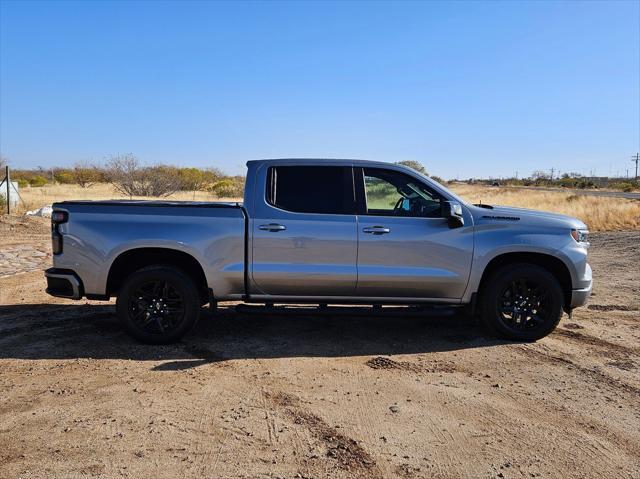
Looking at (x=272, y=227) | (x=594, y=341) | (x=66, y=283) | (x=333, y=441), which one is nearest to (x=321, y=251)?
(x=272, y=227)

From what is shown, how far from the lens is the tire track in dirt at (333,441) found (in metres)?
3.26

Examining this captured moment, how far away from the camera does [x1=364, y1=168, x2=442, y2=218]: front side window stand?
5.72 metres

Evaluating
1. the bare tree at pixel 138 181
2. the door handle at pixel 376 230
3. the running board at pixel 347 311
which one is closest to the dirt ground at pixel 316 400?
the running board at pixel 347 311

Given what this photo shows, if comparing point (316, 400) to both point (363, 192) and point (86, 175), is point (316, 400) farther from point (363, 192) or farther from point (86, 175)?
point (86, 175)

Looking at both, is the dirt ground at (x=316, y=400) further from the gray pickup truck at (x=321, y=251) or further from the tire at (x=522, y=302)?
the gray pickup truck at (x=321, y=251)

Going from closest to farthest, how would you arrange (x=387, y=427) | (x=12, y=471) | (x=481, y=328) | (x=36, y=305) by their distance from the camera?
1. (x=12, y=471)
2. (x=387, y=427)
3. (x=481, y=328)
4. (x=36, y=305)

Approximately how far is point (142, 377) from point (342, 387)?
71.3 inches

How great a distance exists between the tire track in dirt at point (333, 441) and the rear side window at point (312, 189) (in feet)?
6.88

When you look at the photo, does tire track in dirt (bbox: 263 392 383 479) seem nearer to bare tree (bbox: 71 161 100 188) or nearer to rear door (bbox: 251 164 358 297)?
rear door (bbox: 251 164 358 297)

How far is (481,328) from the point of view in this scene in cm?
642

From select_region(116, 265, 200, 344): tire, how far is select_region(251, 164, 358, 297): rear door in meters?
0.73

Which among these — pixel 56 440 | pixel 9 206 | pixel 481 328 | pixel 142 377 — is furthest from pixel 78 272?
pixel 9 206

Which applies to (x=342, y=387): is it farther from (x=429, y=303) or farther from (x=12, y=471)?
(x=12, y=471)

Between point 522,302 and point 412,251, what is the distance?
1.41m
